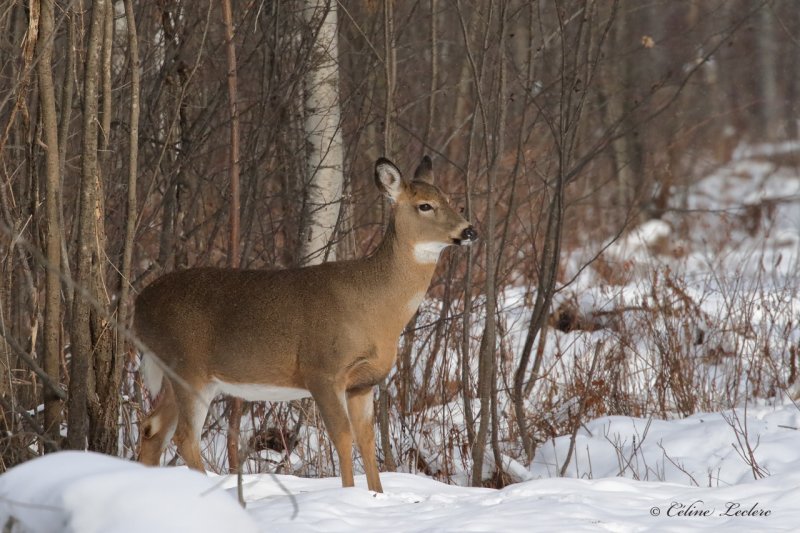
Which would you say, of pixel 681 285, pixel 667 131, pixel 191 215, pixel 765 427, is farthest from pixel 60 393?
pixel 667 131

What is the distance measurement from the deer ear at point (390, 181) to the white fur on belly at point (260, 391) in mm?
971

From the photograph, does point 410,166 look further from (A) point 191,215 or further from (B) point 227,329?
(B) point 227,329

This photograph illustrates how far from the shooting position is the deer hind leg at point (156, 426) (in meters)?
5.25

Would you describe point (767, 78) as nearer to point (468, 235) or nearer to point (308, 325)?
point (468, 235)

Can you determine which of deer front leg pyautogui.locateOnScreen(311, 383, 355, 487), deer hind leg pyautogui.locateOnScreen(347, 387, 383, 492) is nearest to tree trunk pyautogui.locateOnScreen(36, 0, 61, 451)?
deer front leg pyautogui.locateOnScreen(311, 383, 355, 487)

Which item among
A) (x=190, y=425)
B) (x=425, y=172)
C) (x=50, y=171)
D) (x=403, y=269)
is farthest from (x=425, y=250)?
(x=50, y=171)

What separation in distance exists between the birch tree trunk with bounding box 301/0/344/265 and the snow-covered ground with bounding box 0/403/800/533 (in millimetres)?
1714

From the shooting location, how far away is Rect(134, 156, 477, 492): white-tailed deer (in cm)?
486

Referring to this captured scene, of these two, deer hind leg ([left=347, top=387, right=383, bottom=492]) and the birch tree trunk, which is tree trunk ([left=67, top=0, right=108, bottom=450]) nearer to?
deer hind leg ([left=347, top=387, right=383, bottom=492])

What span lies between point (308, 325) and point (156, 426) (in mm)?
942

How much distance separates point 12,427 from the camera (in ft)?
16.2

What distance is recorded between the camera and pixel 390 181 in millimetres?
5148

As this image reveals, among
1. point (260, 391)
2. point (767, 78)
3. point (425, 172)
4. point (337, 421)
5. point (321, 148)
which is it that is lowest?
point (337, 421)

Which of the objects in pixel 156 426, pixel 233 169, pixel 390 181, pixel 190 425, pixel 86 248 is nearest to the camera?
pixel 86 248
